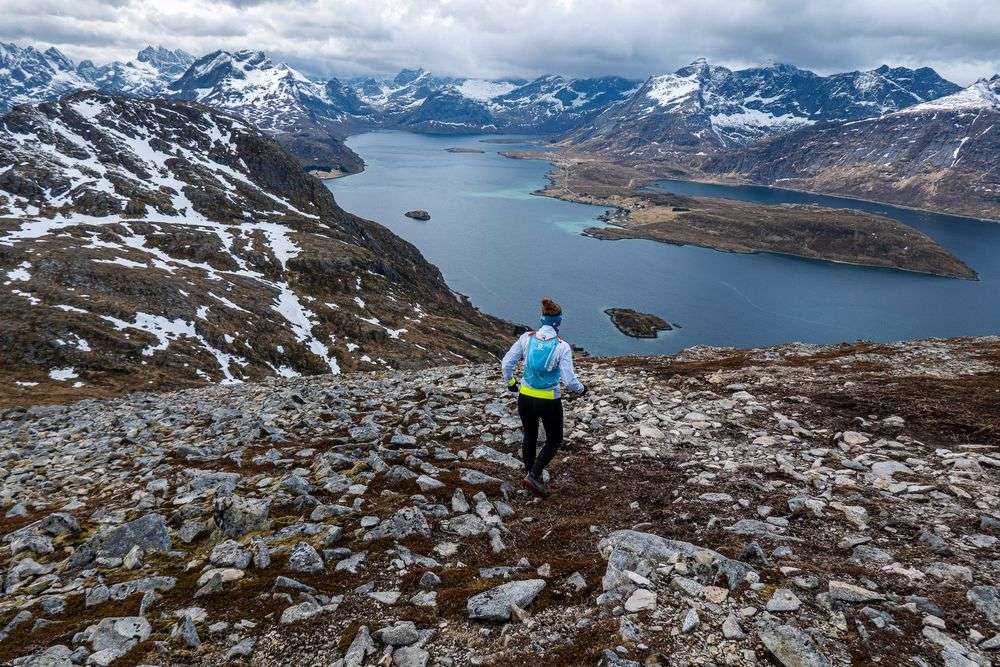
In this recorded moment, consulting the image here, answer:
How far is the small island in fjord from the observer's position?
440ft

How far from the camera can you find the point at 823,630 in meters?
6.12

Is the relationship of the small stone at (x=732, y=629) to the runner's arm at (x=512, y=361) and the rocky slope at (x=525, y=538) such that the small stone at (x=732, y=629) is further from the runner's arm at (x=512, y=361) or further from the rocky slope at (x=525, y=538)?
the runner's arm at (x=512, y=361)

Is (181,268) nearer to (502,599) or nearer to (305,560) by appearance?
(305,560)

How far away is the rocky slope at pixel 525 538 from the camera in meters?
6.27

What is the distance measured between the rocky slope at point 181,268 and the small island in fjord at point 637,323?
3180 cm

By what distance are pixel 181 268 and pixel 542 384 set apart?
110m

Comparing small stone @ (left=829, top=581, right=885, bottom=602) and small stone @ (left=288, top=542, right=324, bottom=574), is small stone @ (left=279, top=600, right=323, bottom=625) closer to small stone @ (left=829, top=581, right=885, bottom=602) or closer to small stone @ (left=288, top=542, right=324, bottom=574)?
small stone @ (left=288, top=542, right=324, bottom=574)

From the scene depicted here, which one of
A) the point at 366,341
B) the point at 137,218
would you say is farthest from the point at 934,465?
the point at 137,218

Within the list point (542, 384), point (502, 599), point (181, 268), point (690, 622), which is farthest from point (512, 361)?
point (181, 268)

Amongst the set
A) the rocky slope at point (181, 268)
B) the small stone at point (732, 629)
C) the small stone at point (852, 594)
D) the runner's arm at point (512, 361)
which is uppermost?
the runner's arm at point (512, 361)

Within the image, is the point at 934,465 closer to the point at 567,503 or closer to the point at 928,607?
the point at 928,607

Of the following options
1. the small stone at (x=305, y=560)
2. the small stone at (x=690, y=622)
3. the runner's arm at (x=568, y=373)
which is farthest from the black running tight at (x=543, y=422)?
the small stone at (x=690, y=622)

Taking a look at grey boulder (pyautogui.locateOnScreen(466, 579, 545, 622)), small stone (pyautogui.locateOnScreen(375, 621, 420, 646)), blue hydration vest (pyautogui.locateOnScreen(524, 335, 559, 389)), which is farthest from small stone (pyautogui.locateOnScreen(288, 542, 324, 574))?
blue hydration vest (pyautogui.locateOnScreen(524, 335, 559, 389))

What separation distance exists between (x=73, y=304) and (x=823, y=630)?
301 ft
